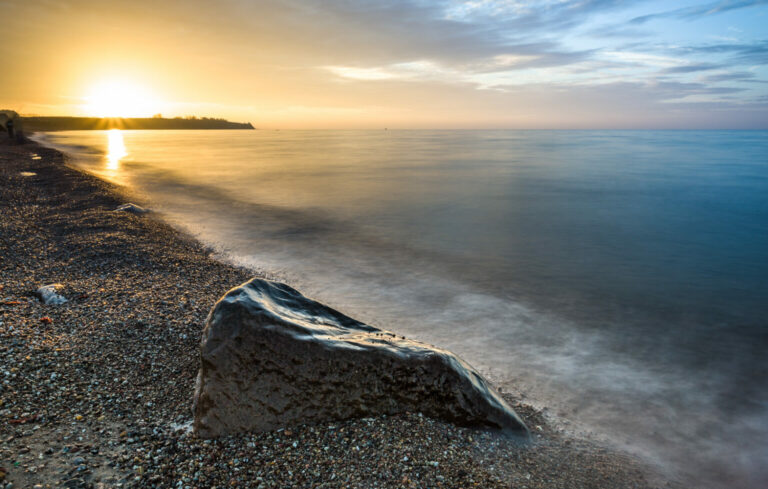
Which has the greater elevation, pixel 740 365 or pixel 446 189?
pixel 446 189

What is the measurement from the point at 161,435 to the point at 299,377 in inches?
49.2

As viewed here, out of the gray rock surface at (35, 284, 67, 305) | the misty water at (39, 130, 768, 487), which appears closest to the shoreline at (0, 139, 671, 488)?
the gray rock surface at (35, 284, 67, 305)

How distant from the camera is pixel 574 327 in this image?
7.33m

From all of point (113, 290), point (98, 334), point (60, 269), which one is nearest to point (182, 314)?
point (98, 334)

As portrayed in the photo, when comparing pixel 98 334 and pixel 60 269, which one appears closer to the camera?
pixel 98 334

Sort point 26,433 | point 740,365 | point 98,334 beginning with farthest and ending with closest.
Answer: point 740,365 → point 98,334 → point 26,433

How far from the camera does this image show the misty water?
16.8 feet

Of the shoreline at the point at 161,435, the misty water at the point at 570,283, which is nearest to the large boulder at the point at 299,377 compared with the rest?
the shoreline at the point at 161,435

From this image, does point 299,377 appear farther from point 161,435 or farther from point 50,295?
point 50,295

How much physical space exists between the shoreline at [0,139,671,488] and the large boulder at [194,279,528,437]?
143 millimetres

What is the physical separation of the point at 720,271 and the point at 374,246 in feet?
30.1

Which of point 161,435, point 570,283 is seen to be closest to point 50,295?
point 161,435

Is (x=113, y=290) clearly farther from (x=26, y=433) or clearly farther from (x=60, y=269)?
(x=26, y=433)

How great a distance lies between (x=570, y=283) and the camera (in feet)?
31.5
